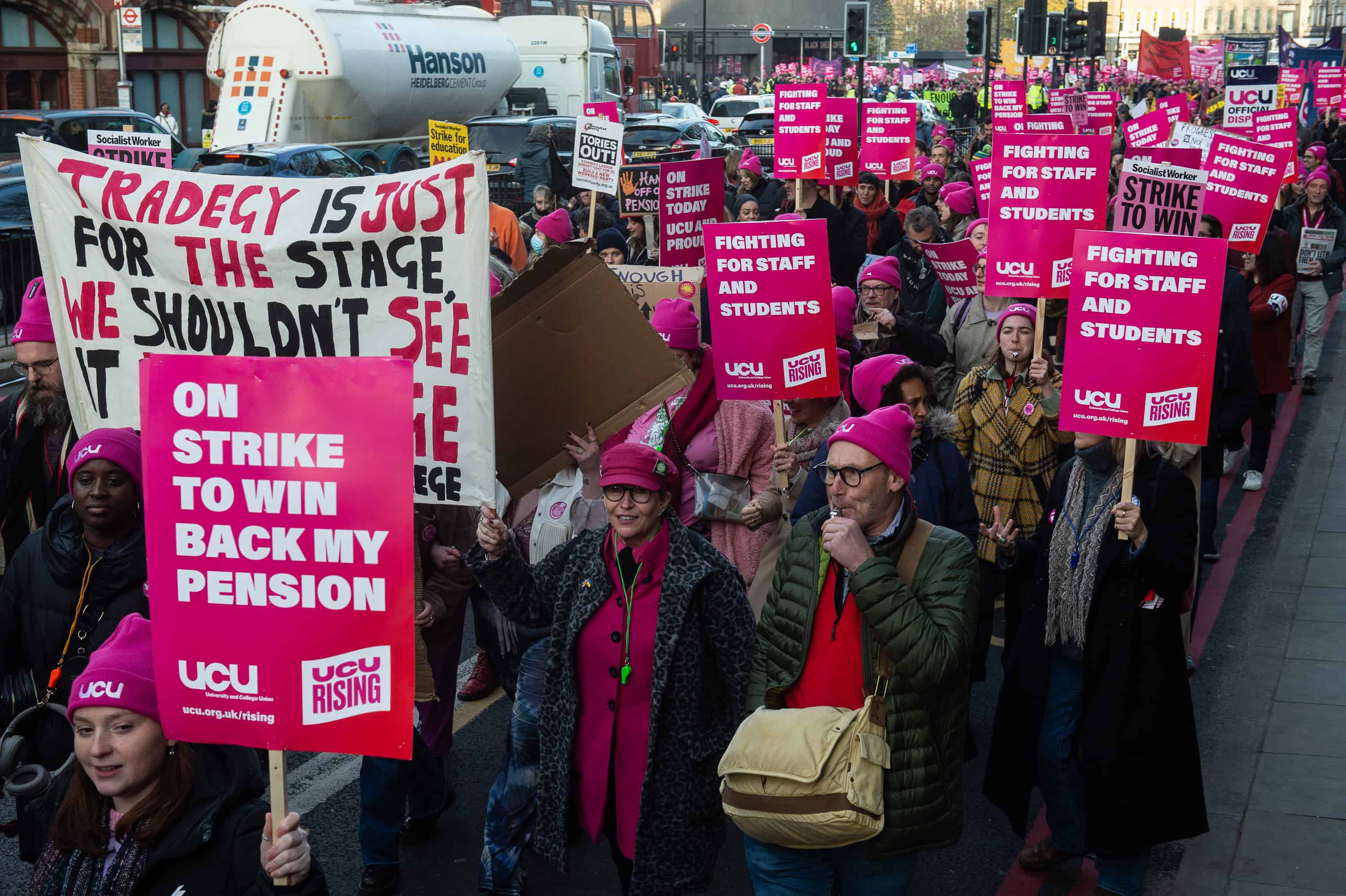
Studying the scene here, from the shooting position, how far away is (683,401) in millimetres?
5973

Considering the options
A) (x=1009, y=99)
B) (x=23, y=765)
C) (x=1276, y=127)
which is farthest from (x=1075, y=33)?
(x=23, y=765)

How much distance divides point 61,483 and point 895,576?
320cm

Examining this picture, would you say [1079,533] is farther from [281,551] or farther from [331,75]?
[331,75]

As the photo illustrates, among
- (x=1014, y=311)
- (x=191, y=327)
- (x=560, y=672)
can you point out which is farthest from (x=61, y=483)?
(x=1014, y=311)

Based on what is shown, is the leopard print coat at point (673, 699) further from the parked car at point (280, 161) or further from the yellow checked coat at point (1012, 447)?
the parked car at point (280, 161)

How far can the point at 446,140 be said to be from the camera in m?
14.9

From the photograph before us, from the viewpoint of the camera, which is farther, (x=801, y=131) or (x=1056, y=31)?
(x=1056, y=31)

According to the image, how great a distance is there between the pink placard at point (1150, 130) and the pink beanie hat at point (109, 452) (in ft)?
33.8

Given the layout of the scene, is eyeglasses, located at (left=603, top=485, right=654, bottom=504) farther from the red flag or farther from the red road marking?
the red flag

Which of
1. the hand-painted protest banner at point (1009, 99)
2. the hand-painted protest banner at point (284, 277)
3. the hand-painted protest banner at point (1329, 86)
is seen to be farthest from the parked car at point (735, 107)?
the hand-painted protest banner at point (284, 277)

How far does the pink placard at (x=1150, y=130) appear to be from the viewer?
12969 millimetres

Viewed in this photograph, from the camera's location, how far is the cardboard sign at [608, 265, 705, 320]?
363 inches

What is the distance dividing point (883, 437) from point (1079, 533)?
4.01 ft

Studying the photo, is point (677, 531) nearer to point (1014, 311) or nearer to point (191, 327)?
point (191, 327)
